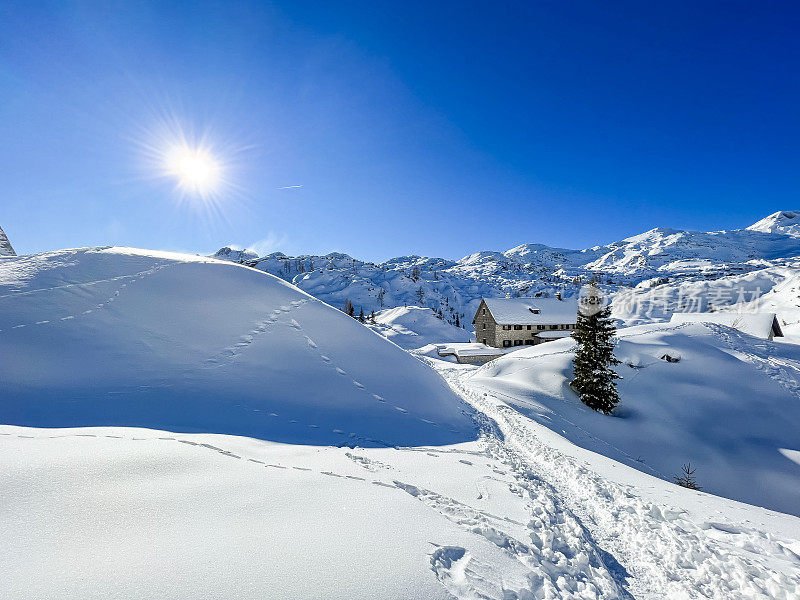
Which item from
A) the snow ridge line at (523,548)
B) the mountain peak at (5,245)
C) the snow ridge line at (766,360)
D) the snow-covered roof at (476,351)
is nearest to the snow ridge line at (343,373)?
the snow ridge line at (523,548)

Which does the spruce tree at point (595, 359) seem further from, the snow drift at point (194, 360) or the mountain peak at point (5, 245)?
the mountain peak at point (5, 245)

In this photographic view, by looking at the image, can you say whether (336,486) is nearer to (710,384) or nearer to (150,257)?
(150,257)

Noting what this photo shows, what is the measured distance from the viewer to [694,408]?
2547 cm

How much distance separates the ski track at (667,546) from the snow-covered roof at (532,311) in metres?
52.2

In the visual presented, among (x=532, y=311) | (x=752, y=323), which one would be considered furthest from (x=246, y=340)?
(x=752, y=323)

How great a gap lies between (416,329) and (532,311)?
2056 inches

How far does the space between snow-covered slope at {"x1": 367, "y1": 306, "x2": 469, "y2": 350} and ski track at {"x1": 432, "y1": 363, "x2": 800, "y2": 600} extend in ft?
246

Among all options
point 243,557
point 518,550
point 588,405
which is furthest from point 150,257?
point 588,405

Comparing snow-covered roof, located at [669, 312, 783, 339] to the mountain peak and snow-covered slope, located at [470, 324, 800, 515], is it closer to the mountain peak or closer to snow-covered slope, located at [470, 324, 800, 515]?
snow-covered slope, located at [470, 324, 800, 515]

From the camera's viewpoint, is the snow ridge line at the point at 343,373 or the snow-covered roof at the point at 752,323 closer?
the snow ridge line at the point at 343,373

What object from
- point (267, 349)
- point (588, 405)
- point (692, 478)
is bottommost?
point (692, 478)

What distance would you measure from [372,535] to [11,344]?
13.1 m

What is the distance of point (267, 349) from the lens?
14.0 meters

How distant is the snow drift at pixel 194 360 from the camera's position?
9.04m
